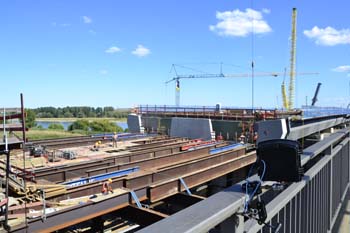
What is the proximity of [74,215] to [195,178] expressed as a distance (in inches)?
250

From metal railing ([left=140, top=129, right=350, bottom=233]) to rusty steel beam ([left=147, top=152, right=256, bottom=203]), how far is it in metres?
6.98

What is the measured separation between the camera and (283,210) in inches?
93.1

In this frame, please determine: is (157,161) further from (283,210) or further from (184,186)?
(283,210)

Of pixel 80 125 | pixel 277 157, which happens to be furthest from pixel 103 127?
pixel 277 157

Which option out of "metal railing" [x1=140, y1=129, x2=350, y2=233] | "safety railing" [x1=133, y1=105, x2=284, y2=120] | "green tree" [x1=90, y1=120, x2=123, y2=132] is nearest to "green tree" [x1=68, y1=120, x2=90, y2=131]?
"green tree" [x1=90, y1=120, x2=123, y2=132]

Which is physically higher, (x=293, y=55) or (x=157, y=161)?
(x=293, y=55)

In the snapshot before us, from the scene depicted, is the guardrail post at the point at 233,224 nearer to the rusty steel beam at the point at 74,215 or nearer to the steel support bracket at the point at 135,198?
the rusty steel beam at the point at 74,215

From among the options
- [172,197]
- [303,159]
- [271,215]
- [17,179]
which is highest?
[303,159]

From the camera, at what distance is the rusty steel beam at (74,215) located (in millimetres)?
7852

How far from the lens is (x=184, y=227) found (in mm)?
1259

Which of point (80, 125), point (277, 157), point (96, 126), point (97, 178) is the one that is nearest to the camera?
point (277, 157)

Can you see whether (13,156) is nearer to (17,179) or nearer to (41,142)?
(41,142)

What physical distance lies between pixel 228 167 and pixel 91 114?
81730 mm

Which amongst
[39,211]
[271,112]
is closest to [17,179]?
[39,211]
